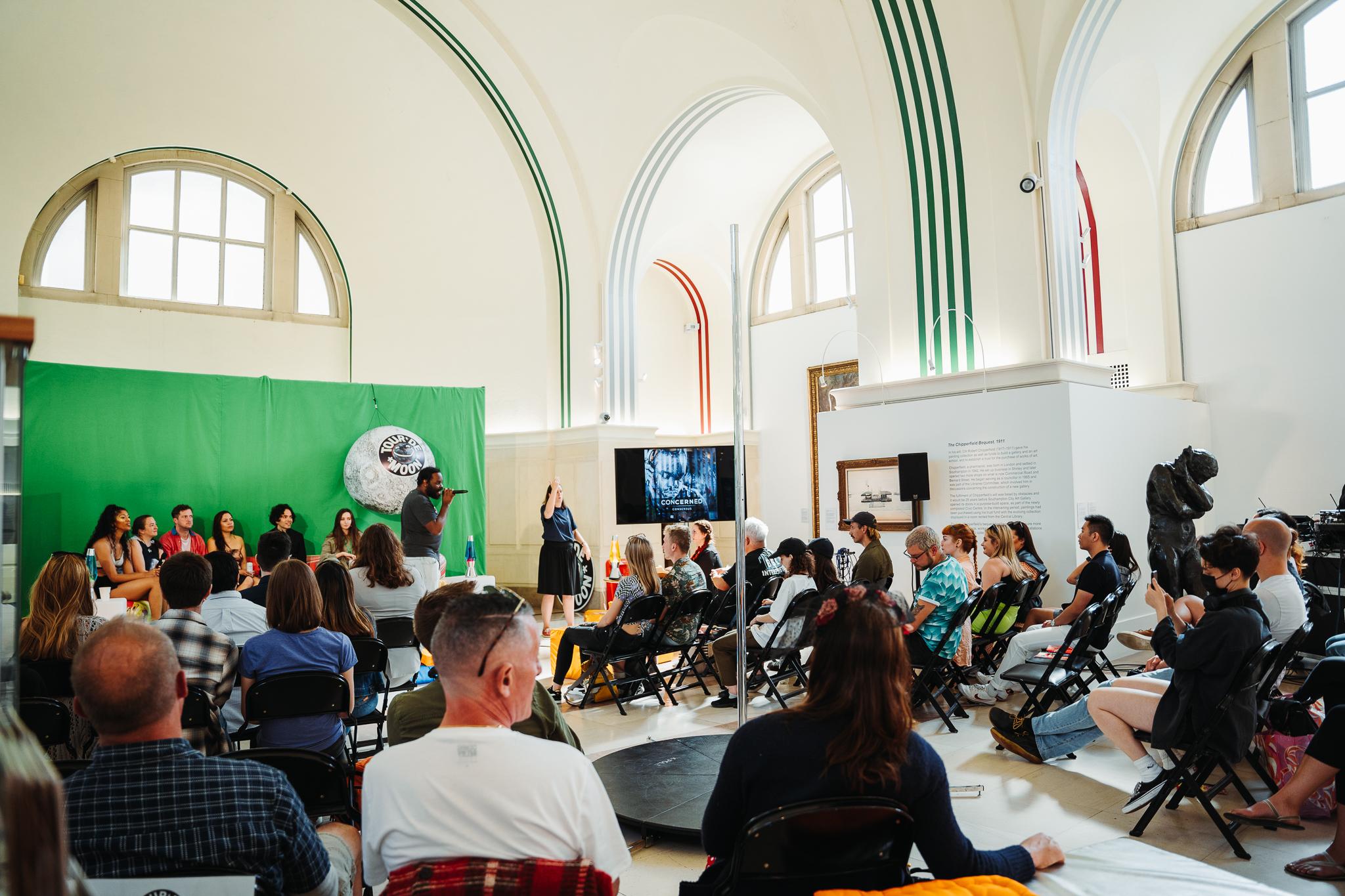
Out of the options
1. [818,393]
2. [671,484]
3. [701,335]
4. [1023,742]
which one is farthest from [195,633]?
[701,335]

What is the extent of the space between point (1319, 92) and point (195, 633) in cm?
1034

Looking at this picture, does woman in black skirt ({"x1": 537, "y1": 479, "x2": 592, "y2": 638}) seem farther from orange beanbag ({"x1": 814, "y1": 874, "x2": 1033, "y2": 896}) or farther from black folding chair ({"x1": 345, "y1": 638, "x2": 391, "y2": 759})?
orange beanbag ({"x1": 814, "y1": 874, "x2": 1033, "y2": 896})

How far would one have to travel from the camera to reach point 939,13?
313 inches

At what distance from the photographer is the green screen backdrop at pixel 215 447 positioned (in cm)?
880

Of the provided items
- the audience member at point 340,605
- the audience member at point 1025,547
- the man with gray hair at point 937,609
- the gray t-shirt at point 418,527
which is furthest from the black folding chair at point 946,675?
the gray t-shirt at point 418,527

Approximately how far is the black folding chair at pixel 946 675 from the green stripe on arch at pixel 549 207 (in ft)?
23.7

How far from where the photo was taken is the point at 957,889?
5.88 feet

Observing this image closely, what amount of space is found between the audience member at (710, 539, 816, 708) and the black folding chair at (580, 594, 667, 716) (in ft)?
1.42

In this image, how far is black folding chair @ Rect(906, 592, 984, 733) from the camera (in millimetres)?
5047

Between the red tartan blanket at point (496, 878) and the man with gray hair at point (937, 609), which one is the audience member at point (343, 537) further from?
the red tartan blanket at point (496, 878)

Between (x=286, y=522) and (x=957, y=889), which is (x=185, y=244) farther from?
(x=957, y=889)

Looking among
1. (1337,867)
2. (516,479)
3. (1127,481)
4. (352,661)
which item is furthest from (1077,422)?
(516,479)

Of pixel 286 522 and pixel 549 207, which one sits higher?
pixel 549 207

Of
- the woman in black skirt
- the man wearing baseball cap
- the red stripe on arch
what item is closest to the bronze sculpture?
the man wearing baseball cap
